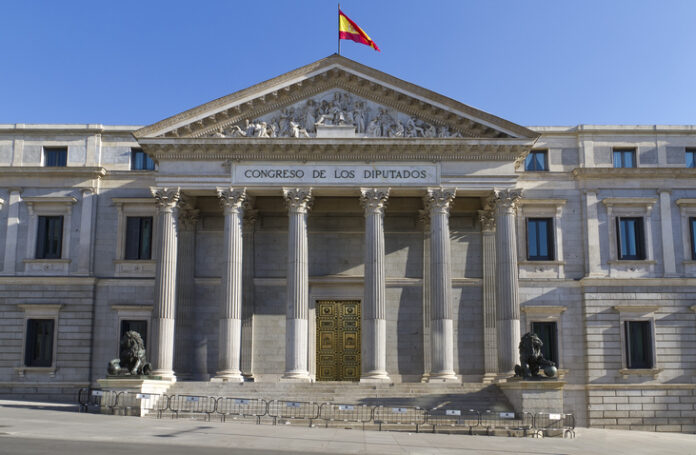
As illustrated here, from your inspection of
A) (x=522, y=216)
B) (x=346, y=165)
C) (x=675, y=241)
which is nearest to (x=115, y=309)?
(x=346, y=165)

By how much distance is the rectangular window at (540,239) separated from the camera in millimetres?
43688

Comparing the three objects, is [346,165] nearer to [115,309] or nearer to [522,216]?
[522,216]

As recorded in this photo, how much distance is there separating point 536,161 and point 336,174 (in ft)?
40.9

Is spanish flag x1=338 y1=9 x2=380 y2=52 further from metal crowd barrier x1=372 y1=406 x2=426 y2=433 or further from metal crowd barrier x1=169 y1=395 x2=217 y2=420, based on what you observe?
metal crowd barrier x1=169 y1=395 x2=217 y2=420

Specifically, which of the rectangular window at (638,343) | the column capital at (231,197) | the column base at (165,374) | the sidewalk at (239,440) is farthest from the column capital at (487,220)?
the column base at (165,374)

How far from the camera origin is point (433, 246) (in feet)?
128

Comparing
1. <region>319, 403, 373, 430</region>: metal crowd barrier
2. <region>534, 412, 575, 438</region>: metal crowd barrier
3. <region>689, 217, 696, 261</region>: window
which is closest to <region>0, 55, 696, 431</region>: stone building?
<region>689, 217, 696, 261</region>: window

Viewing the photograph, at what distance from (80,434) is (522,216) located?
1094 inches

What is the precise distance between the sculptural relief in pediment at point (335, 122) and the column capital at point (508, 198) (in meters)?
3.71

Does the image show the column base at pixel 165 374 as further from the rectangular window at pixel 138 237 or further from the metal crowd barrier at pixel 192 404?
the rectangular window at pixel 138 237

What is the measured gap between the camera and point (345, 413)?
32.5 metres

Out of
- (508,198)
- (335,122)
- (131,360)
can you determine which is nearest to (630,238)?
(508,198)

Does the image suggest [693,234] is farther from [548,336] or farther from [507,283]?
[507,283]

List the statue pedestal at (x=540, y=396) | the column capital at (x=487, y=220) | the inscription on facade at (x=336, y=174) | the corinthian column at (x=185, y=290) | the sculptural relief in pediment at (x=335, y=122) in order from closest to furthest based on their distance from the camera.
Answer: the statue pedestal at (x=540, y=396)
the inscription on facade at (x=336, y=174)
the sculptural relief in pediment at (x=335, y=122)
the corinthian column at (x=185, y=290)
the column capital at (x=487, y=220)
